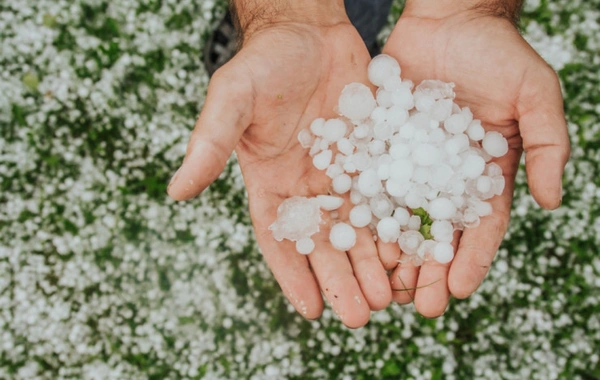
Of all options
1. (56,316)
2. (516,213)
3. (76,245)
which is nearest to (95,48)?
(76,245)

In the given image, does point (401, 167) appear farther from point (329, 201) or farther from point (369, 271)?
point (369, 271)

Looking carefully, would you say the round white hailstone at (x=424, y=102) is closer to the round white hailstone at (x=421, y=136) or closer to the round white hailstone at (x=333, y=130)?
the round white hailstone at (x=421, y=136)

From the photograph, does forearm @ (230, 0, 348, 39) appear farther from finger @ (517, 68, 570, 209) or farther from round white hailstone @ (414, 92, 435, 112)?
finger @ (517, 68, 570, 209)

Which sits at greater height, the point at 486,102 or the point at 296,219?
the point at 486,102

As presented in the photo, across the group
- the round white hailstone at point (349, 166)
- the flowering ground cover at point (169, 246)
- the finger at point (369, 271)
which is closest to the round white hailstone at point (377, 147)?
the round white hailstone at point (349, 166)

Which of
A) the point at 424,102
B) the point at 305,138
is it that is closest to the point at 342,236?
the point at 305,138
